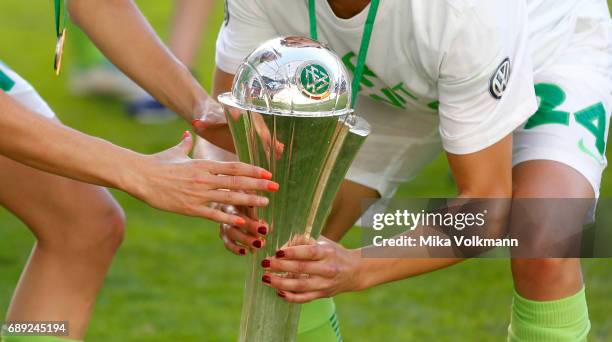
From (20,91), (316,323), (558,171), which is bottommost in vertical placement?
(316,323)

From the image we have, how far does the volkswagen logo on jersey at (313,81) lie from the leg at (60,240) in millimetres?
634

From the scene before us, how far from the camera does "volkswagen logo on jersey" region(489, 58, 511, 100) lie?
1.95 meters

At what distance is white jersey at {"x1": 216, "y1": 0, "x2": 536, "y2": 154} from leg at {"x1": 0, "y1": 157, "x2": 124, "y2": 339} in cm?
52

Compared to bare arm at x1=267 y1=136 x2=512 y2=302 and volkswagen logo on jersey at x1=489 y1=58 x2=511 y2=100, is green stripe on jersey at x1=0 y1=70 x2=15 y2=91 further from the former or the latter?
volkswagen logo on jersey at x1=489 y1=58 x2=511 y2=100

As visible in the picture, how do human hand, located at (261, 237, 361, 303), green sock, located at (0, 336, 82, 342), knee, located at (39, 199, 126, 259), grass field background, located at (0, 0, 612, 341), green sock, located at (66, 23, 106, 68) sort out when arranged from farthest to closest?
green sock, located at (66, 23, 106, 68), grass field background, located at (0, 0, 612, 341), knee, located at (39, 199, 126, 259), green sock, located at (0, 336, 82, 342), human hand, located at (261, 237, 361, 303)

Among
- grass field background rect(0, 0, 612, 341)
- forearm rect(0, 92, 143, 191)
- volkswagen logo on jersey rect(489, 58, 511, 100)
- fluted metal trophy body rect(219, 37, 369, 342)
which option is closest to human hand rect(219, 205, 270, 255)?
fluted metal trophy body rect(219, 37, 369, 342)

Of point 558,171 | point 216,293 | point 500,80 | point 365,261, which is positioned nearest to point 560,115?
point 558,171

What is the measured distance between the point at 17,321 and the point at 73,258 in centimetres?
17

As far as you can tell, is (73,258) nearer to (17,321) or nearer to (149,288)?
(17,321)

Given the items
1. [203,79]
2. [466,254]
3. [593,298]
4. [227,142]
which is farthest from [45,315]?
[203,79]

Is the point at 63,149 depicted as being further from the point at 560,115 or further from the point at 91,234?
the point at 560,115

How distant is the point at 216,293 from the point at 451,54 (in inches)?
64.9

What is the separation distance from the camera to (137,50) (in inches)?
86.2

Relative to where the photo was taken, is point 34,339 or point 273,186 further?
point 34,339
